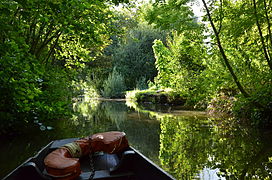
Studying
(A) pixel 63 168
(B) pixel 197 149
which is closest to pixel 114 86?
(B) pixel 197 149

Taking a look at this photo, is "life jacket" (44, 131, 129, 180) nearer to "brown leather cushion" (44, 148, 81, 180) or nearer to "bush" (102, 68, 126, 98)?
"brown leather cushion" (44, 148, 81, 180)

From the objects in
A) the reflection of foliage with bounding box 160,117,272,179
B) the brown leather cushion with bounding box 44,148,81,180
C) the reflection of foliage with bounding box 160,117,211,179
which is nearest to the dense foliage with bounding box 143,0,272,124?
the reflection of foliage with bounding box 160,117,272,179

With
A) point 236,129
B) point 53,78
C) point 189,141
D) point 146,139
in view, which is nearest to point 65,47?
point 53,78

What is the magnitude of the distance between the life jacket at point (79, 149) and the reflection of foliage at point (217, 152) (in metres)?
0.98

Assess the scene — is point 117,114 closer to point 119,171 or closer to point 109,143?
point 109,143

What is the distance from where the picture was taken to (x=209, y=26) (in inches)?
224

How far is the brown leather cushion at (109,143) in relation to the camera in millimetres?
3380

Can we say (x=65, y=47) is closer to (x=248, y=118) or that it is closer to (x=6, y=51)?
(x=6, y=51)

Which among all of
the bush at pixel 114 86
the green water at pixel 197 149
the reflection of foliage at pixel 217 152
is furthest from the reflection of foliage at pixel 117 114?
the bush at pixel 114 86

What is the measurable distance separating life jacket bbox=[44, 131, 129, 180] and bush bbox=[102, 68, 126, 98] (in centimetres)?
2199

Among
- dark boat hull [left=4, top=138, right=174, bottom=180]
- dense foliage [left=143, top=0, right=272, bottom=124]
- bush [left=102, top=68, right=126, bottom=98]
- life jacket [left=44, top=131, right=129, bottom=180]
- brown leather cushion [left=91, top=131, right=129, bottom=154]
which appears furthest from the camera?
bush [left=102, top=68, right=126, bottom=98]

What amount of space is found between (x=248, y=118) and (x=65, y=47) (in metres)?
6.69

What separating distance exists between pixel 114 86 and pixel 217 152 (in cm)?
2139

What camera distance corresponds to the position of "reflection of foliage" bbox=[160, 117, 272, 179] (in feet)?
12.1
